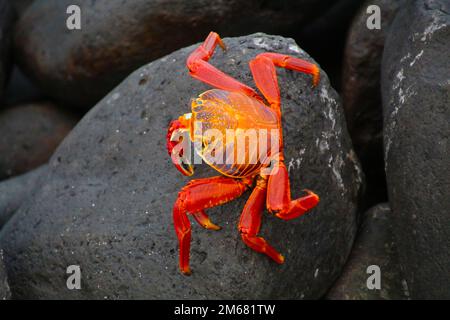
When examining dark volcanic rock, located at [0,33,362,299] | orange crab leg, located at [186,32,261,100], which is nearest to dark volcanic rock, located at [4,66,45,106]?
dark volcanic rock, located at [0,33,362,299]

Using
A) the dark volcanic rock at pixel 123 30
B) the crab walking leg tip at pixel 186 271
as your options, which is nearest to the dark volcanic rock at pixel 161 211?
the crab walking leg tip at pixel 186 271

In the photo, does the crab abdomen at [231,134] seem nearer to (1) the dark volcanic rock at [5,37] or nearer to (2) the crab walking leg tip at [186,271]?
(2) the crab walking leg tip at [186,271]

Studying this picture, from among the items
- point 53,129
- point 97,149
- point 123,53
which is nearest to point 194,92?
point 97,149

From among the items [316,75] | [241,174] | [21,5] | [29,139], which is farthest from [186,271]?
[21,5]

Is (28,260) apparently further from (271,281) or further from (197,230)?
(271,281)

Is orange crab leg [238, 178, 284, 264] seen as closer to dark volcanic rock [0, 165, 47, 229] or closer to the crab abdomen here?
the crab abdomen

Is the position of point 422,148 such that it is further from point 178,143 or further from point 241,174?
point 178,143
